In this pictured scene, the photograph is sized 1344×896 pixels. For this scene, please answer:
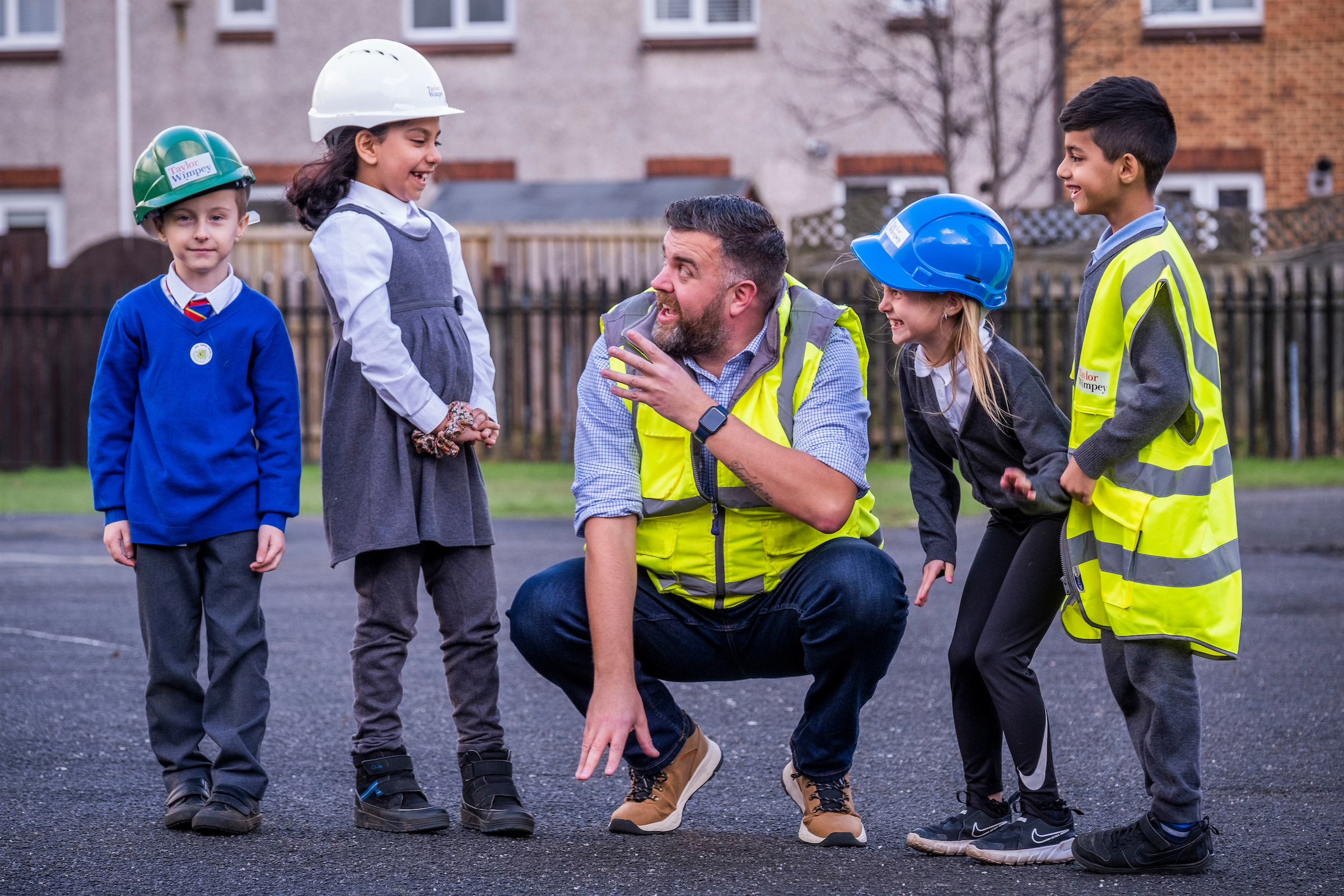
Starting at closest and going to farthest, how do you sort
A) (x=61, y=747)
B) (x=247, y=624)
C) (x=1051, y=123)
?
(x=247, y=624) → (x=61, y=747) → (x=1051, y=123)

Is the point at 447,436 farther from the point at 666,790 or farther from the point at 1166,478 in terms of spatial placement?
the point at 1166,478

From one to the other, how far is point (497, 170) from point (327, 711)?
13.4 m

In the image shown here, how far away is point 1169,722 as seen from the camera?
312 centimetres

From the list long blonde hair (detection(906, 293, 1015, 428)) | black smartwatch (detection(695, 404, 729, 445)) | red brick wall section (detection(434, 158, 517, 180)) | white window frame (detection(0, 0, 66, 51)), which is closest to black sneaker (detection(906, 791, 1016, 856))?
long blonde hair (detection(906, 293, 1015, 428))

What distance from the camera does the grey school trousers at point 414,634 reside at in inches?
140

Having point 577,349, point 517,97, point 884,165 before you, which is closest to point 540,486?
point 577,349

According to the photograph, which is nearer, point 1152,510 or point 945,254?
point 1152,510

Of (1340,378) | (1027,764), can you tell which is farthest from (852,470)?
(1340,378)

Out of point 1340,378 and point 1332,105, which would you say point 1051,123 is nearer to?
point 1332,105

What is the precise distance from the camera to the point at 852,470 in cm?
339

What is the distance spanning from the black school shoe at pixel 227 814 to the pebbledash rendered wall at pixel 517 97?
Answer: 546 inches

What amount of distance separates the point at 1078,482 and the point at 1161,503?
0.59 ft

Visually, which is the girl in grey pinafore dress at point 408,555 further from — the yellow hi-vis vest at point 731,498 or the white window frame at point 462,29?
the white window frame at point 462,29

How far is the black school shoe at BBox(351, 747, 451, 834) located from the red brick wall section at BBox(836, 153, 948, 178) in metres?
14.4
